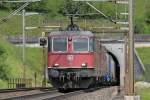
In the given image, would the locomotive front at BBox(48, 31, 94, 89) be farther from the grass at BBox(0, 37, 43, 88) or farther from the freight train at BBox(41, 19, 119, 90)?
the grass at BBox(0, 37, 43, 88)

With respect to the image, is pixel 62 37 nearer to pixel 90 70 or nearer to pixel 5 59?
pixel 90 70

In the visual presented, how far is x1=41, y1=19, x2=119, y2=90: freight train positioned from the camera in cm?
4100

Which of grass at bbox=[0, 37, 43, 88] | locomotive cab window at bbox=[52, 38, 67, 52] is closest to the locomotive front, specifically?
locomotive cab window at bbox=[52, 38, 67, 52]

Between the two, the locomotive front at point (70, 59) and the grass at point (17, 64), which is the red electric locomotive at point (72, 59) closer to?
the locomotive front at point (70, 59)

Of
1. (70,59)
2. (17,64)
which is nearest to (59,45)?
(70,59)

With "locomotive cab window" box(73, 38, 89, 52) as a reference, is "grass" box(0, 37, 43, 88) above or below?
below

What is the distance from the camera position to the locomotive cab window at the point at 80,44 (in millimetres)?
42094

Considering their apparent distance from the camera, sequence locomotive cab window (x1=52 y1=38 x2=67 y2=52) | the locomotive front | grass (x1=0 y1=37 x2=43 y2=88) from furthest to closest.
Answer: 1. grass (x1=0 y1=37 x2=43 y2=88)
2. locomotive cab window (x1=52 y1=38 x2=67 y2=52)
3. the locomotive front

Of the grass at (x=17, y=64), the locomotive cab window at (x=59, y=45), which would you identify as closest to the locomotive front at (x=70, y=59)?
the locomotive cab window at (x=59, y=45)

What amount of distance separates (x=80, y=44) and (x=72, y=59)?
4.25 feet

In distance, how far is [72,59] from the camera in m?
41.5

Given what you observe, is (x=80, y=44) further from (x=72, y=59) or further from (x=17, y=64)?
(x=17, y=64)

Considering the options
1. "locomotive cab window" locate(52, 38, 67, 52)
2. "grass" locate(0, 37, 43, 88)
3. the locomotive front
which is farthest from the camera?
"grass" locate(0, 37, 43, 88)

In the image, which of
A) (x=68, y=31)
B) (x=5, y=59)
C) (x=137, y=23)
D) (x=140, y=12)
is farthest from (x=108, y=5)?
(x=68, y=31)
